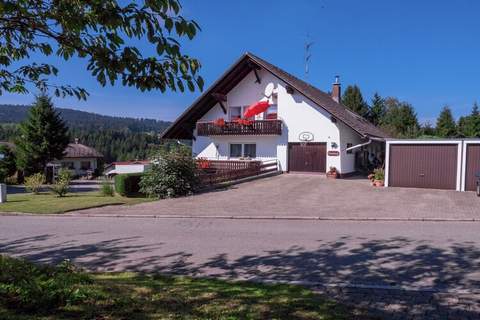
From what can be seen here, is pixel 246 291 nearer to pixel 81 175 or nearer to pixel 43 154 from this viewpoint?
pixel 43 154

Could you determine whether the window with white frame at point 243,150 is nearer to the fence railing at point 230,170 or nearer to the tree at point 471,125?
the fence railing at point 230,170

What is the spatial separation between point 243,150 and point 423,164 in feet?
41.6

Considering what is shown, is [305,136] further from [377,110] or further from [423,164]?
[377,110]

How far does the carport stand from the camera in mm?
17875

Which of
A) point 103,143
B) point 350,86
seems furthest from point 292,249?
point 103,143

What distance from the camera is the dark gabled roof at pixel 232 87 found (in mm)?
24266

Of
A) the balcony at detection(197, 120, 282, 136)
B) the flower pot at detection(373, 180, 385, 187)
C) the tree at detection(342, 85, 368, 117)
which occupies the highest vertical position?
the tree at detection(342, 85, 368, 117)

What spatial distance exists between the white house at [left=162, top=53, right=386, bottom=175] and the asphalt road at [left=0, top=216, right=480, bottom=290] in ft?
46.9

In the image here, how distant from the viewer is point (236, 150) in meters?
28.1

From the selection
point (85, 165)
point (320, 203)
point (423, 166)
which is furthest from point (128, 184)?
point (85, 165)

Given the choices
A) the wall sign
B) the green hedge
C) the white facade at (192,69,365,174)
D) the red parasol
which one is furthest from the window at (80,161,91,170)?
the green hedge

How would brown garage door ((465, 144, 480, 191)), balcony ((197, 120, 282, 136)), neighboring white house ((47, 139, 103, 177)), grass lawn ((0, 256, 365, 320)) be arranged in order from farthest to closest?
neighboring white house ((47, 139, 103, 177)) < balcony ((197, 120, 282, 136)) < brown garage door ((465, 144, 480, 191)) < grass lawn ((0, 256, 365, 320))

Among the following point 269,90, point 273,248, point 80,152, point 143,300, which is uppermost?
point 269,90

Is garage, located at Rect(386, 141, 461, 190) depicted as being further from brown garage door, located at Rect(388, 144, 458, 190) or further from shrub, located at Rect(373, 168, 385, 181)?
shrub, located at Rect(373, 168, 385, 181)
